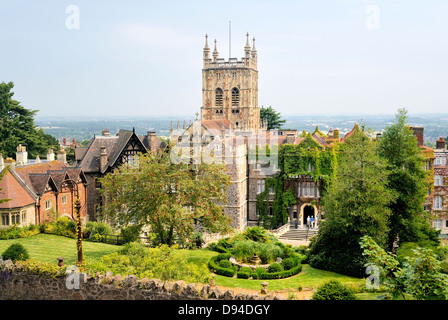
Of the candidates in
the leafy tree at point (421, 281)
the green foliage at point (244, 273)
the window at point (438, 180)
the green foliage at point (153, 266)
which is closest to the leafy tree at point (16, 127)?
the green foliage at point (244, 273)

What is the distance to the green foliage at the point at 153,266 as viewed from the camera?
21009 millimetres

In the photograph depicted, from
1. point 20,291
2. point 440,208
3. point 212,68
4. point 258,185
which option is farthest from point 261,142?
point 20,291

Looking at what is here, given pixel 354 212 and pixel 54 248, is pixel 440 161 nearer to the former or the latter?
pixel 354 212

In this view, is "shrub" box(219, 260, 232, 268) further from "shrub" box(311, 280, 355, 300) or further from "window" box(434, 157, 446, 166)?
"window" box(434, 157, 446, 166)

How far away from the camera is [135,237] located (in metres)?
33.9

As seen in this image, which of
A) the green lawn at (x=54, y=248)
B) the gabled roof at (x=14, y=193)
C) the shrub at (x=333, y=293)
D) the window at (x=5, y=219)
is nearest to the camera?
the shrub at (x=333, y=293)

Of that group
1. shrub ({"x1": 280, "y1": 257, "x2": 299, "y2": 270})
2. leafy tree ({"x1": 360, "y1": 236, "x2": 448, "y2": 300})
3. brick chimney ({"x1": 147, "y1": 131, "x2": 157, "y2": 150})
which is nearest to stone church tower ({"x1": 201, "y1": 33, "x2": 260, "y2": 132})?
brick chimney ({"x1": 147, "y1": 131, "x2": 157, "y2": 150})

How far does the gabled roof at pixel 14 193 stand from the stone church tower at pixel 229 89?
160 ft

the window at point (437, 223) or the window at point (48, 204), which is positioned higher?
the window at point (48, 204)

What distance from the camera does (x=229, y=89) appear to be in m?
83.6

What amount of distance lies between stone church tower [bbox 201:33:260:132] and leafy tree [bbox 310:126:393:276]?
5015cm

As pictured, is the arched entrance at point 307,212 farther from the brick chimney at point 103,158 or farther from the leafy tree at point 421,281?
the leafy tree at point 421,281
